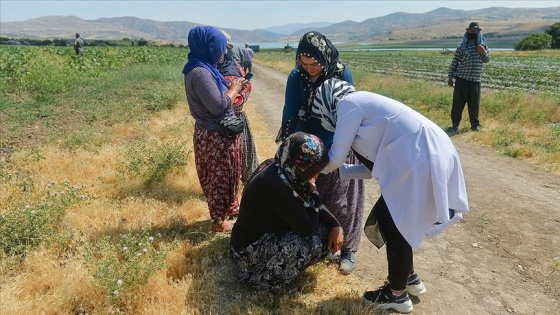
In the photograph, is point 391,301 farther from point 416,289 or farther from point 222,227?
point 222,227

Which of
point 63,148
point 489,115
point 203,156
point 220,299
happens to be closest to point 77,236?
point 203,156

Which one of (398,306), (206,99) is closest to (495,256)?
(398,306)

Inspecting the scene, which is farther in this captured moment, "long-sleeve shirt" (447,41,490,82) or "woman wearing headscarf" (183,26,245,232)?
"long-sleeve shirt" (447,41,490,82)

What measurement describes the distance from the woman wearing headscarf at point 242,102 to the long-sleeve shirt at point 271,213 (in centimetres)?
120

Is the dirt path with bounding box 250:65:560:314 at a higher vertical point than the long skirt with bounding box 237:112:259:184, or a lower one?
lower

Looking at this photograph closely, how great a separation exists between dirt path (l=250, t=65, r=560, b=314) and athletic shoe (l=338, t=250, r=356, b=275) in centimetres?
9

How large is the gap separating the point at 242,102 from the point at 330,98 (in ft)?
5.44

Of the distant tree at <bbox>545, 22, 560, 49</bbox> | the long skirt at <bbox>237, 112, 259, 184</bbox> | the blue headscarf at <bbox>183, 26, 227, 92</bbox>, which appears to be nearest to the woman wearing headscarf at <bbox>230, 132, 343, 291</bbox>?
the blue headscarf at <bbox>183, 26, 227, 92</bbox>

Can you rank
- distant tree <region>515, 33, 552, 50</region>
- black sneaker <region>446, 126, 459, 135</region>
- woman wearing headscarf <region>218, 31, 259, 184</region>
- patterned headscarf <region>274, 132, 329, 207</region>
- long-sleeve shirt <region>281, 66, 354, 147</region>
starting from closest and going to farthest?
1. patterned headscarf <region>274, 132, 329, 207</region>
2. long-sleeve shirt <region>281, 66, 354, 147</region>
3. woman wearing headscarf <region>218, 31, 259, 184</region>
4. black sneaker <region>446, 126, 459, 135</region>
5. distant tree <region>515, 33, 552, 50</region>

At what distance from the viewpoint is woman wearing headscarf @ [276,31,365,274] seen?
2.85m

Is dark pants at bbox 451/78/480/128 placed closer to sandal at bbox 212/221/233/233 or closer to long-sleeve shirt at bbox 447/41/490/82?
long-sleeve shirt at bbox 447/41/490/82

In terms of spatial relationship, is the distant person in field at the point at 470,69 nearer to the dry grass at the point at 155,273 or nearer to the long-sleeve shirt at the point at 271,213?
the dry grass at the point at 155,273

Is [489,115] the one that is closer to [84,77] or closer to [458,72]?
[458,72]

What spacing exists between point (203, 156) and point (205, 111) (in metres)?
0.42
